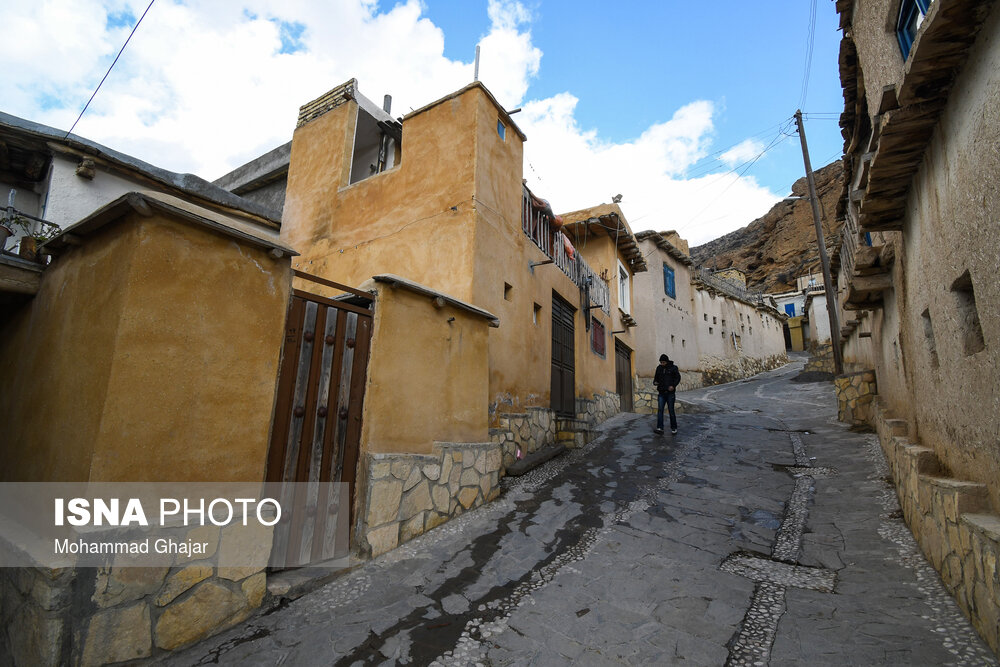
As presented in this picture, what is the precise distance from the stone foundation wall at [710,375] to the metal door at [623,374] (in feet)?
2.20

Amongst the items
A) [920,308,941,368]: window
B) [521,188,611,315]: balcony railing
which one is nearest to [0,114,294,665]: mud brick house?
[920,308,941,368]: window

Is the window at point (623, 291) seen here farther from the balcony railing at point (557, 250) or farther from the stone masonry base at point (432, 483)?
the stone masonry base at point (432, 483)

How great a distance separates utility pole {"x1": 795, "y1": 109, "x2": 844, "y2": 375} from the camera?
14.4 meters

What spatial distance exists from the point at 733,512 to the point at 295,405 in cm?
541

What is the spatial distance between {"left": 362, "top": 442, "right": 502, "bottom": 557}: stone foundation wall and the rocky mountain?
36941 millimetres

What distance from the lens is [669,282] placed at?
22.1 metres

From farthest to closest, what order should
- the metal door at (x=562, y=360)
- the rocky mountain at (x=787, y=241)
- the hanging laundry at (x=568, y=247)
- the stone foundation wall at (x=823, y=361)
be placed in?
the rocky mountain at (x=787, y=241) < the stone foundation wall at (x=823, y=361) < the hanging laundry at (x=568, y=247) < the metal door at (x=562, y=360)

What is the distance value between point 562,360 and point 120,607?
8.62 meters

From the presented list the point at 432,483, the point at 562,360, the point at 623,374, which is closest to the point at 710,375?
the point at 623,374

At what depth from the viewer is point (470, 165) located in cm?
780

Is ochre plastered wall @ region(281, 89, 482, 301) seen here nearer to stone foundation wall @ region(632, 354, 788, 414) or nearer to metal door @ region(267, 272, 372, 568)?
metal door @ region(267, 272, 372, 568)

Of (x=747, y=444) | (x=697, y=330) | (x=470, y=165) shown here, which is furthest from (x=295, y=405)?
(x=697, y=330)

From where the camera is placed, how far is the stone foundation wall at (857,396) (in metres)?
9.23

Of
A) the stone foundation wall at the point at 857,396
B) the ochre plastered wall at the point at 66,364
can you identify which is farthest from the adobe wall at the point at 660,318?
the ochre plastered wall at the point at 66,364
